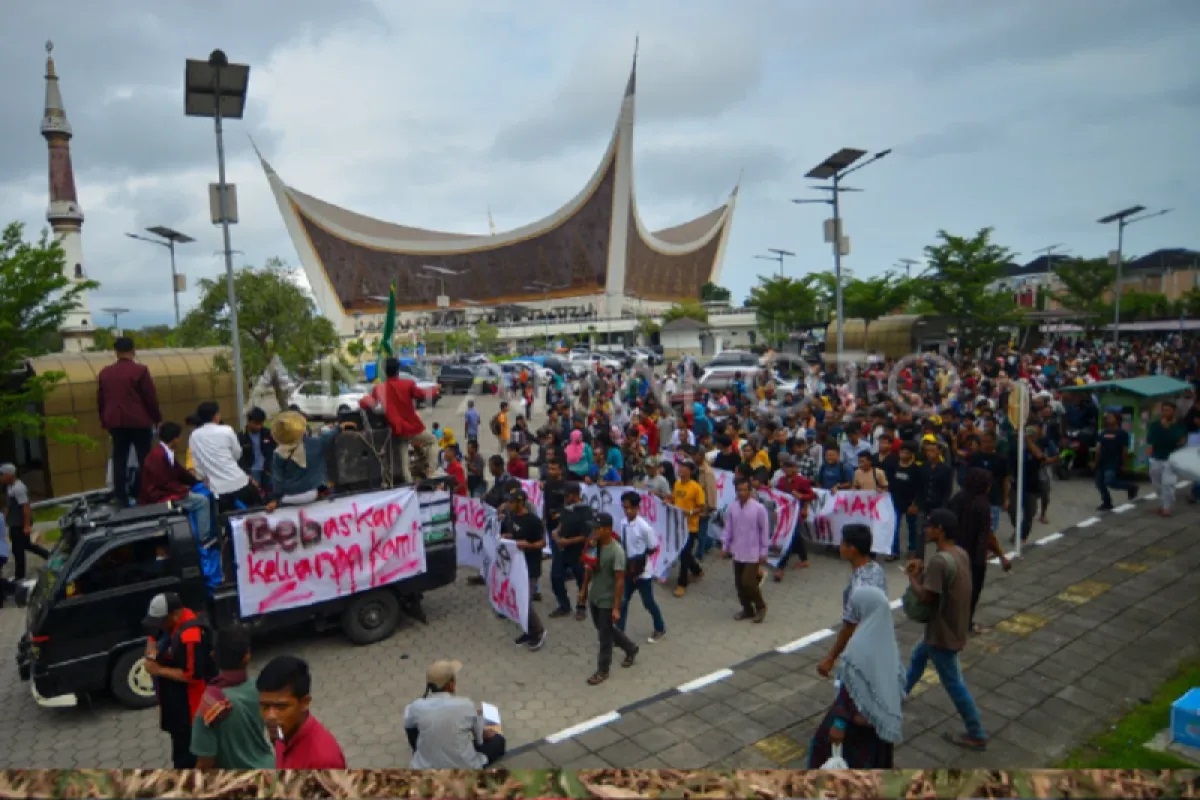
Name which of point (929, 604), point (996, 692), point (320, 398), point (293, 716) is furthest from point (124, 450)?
point (320, 398)

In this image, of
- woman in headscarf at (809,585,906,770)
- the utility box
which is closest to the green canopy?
the utility box

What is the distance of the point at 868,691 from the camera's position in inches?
155

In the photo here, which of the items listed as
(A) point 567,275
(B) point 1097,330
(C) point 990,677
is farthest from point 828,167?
(A) point 567,275

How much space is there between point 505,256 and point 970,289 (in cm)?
6329

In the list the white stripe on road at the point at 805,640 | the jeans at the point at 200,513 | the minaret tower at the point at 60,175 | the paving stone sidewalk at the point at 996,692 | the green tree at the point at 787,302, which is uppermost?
the minaret tower at the point at 60,175

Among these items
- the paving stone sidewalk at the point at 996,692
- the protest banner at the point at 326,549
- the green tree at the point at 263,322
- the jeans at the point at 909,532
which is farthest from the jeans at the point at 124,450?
the green tree at the point at 263,322

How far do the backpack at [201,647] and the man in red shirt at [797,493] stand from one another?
621 centimetres

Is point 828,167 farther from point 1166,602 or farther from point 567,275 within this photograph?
point 567,275

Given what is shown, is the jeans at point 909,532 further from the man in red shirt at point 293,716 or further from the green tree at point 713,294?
the green tree at point 713,294

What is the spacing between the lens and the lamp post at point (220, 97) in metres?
9.76

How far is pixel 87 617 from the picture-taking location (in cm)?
579

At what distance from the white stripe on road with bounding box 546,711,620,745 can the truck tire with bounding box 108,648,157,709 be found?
329 cm

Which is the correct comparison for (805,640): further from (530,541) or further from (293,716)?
(293,716)

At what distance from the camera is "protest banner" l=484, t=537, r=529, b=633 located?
7020 millimetres
